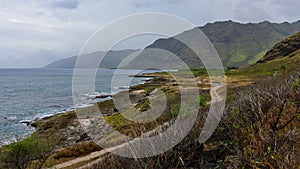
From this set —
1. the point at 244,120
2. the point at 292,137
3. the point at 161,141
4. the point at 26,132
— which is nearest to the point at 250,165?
the point at 292,137

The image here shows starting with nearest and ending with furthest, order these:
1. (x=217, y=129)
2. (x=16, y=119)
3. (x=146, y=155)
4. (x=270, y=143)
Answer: (x=270, y=143) → (x=146, y=155) → (x=217, y=129) → (x=16, y=119)

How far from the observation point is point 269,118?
6.83m

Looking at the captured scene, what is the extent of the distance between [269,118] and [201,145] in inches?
75.4

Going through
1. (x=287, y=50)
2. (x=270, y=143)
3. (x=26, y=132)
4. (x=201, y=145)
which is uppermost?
(x=287, y=50)

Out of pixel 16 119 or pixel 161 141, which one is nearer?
pixel 161 141

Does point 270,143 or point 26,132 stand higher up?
point 270,143

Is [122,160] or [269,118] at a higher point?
[269,118]

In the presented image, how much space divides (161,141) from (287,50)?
403 feet

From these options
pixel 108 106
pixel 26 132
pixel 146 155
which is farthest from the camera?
pixel 108 106

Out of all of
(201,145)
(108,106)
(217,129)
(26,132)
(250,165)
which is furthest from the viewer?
(108,106)

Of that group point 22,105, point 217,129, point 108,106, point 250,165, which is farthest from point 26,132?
point 250,165

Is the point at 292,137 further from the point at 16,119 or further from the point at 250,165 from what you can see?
the point at 16,119

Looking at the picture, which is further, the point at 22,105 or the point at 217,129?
the point at 22,105

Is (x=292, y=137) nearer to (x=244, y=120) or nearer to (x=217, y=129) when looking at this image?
(x=244, y=120)
